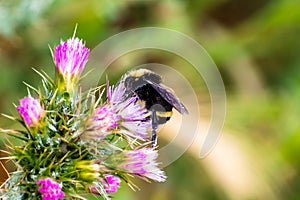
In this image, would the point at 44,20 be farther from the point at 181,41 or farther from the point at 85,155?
the point at 85,155

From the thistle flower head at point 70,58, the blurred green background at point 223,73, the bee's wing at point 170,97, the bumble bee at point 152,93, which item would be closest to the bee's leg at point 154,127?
the bumble bee at point 152,93

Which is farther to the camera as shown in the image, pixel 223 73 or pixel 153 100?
pixel 223 73

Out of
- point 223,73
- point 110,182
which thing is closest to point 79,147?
point 110,182

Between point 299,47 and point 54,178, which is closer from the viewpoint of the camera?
point 54,178

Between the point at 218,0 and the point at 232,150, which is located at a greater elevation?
the point at 218,0

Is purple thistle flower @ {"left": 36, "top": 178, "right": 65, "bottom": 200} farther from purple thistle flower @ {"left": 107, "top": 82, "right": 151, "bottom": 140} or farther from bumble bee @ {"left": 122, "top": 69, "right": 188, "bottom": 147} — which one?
bumble bee @ {"left": 122, "top": 69, "right": 188, "bottom": 147}

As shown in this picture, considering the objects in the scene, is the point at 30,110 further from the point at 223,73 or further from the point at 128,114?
the point at 223,73

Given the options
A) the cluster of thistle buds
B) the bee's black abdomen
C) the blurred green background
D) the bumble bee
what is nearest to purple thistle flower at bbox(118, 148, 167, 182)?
the cluster of thistle buds

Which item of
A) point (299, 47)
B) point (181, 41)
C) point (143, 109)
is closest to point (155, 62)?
point (181, 41)
